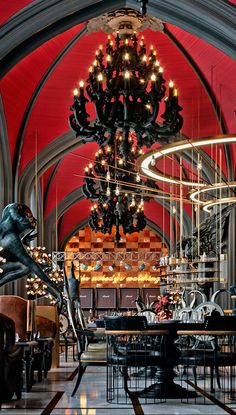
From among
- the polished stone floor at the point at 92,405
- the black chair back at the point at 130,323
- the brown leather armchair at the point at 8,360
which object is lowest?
the polished stone floor at the point at 92,405

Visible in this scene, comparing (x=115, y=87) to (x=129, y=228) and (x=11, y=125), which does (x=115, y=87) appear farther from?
(x=129, y=228)

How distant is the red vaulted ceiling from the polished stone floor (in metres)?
5.66

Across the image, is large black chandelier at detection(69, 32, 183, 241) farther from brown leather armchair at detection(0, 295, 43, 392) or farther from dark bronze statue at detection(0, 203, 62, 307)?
dark bronze statue at detection(0, 203, 62, 307)

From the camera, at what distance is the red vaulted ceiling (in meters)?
14.9

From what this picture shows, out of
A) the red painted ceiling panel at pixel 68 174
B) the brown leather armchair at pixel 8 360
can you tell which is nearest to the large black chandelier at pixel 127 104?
the brown leather armchair at pixel 8 360

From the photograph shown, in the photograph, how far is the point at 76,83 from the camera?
17.3m

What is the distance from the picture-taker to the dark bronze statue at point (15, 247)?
806 cm

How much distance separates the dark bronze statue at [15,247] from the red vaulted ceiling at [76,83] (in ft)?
15.0

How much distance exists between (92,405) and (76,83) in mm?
10610

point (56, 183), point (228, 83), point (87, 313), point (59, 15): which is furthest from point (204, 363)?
point (87, 313)

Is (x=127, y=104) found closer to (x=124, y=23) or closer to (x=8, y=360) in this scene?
(x=124, y=23)

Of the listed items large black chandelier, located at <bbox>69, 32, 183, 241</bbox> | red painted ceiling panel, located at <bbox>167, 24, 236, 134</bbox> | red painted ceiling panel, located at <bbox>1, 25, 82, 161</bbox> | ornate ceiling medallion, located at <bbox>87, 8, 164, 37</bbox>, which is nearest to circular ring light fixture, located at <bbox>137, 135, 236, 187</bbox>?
large black chandelier, located at <bbox>69, 32, 183, 241</bbox>

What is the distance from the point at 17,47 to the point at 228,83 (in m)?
4.59

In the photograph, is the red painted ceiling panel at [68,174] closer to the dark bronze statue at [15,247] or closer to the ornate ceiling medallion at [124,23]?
the ornate ceiling medallion at [124,23]
